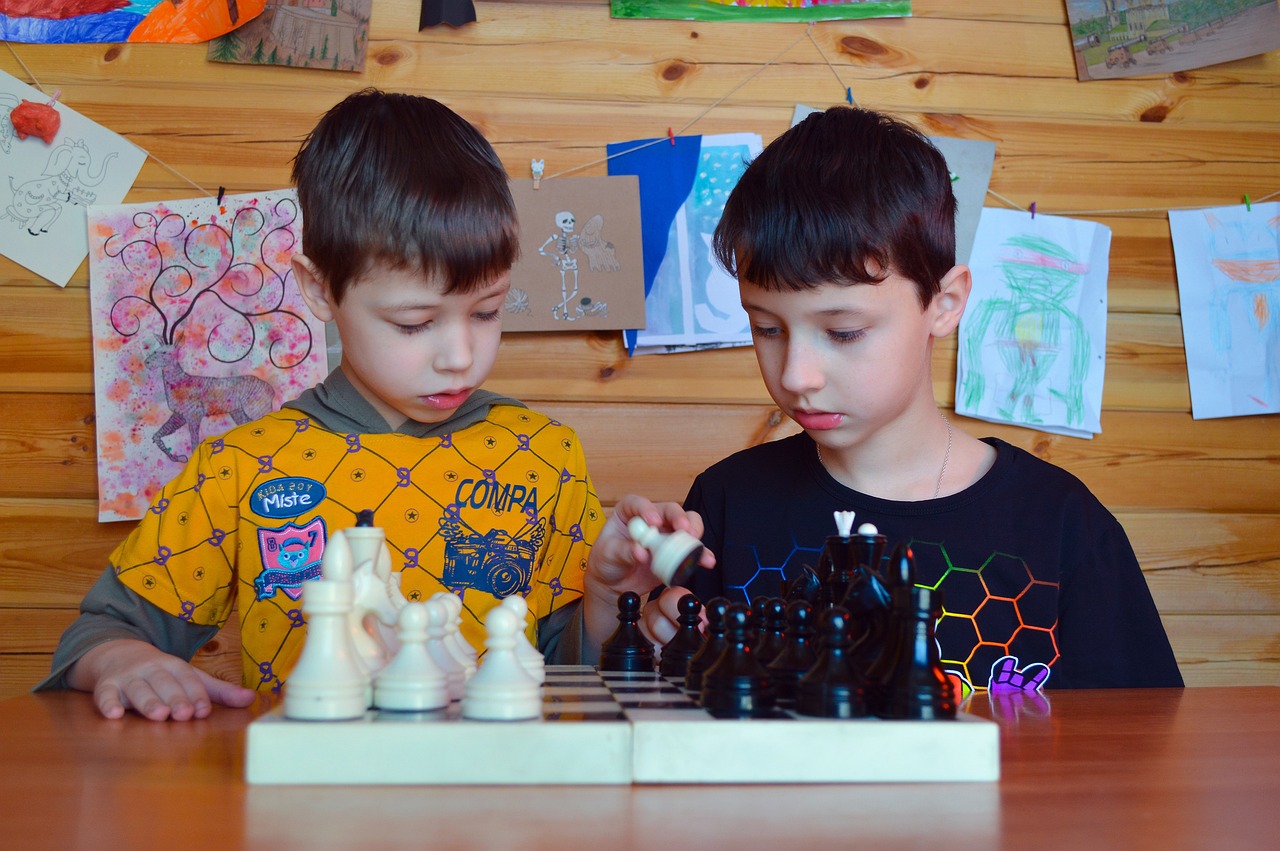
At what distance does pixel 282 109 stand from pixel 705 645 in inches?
61.3

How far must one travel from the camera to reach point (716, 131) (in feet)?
6.94

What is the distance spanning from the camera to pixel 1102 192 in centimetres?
220

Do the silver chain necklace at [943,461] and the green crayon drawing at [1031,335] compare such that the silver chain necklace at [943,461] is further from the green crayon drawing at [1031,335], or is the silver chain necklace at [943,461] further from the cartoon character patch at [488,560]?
the green crayon drawing at [1031,335]

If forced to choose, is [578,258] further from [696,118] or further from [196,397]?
[196,397]

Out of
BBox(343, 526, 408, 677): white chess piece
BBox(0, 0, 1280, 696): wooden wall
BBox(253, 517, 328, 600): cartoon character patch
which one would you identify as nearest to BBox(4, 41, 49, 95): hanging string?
BBox(0, 0, 1280, 696): wooden wall

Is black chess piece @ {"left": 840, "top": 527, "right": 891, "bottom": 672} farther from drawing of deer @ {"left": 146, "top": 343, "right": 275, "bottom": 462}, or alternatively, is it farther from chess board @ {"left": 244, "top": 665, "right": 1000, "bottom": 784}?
drawing of deer @ {"left": 146, "top": 343, "right": 275, "bottom": 462}

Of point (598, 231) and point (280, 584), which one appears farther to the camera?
point (598, 231)

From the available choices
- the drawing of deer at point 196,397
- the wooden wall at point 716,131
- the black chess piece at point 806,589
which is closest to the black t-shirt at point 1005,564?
the black chess piece at point 806,589

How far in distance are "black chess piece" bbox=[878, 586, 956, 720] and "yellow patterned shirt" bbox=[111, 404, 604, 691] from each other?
2.22ft

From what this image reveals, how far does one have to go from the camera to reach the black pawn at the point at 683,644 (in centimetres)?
102

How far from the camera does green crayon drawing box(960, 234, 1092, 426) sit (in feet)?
7.00

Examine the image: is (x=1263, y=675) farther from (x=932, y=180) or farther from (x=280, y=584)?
(x=280, y=584)

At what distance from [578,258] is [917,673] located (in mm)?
1403

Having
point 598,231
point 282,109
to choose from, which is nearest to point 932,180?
point 598,231
